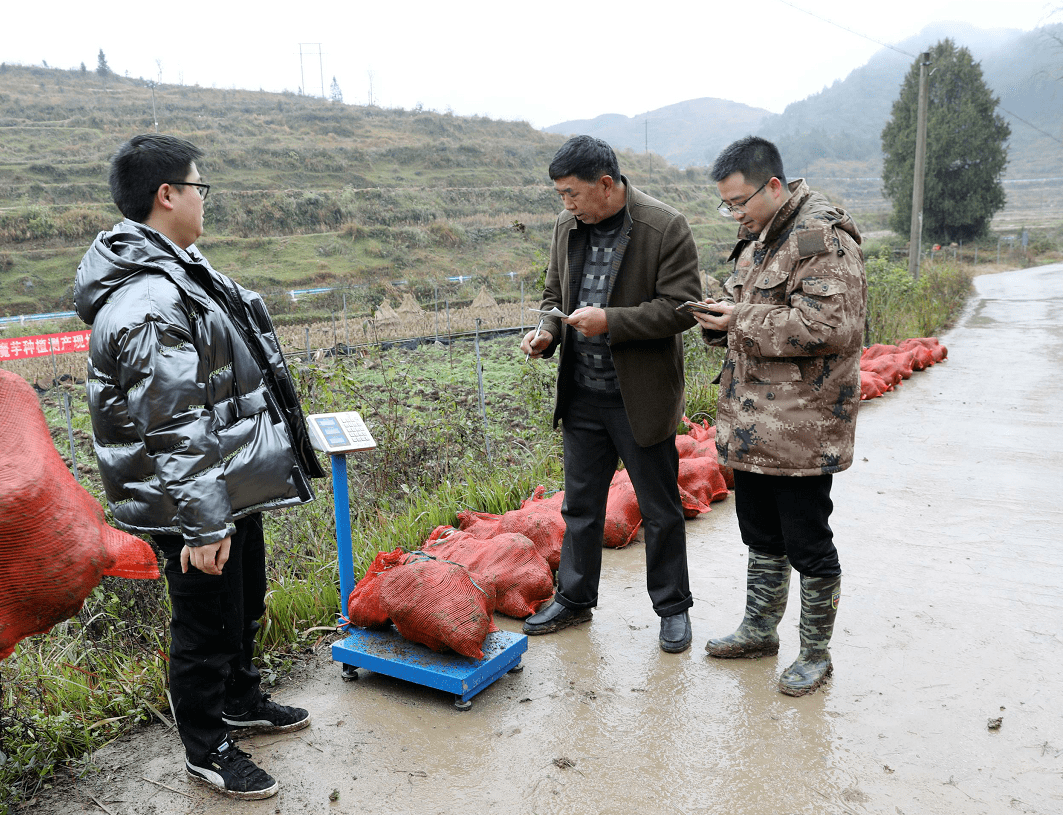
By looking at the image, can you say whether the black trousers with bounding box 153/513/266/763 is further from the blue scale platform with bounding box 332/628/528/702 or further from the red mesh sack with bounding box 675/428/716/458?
the red mesh sack with bounding box 675/428/716/458

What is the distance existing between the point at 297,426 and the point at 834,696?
6.63 feet

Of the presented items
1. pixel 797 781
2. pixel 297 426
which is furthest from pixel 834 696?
pixel 297 426

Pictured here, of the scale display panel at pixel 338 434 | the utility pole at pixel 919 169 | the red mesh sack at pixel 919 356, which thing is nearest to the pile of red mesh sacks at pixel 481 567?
the scale display panel at pixel 338 434

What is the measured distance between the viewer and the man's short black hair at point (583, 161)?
2680mm

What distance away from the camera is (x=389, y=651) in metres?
2.72

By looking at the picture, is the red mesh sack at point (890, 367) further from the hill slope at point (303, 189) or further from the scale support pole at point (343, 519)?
the hill slope at point (303, 189)

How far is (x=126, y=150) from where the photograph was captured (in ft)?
6.73

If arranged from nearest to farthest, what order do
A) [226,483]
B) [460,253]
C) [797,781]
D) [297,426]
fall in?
[226,483]
[797,781]
[297,426]
[460,253]

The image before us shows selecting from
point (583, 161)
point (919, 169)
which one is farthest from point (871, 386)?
point (919, 169)

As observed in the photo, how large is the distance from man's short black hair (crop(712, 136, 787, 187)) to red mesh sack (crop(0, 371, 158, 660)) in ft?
6.91

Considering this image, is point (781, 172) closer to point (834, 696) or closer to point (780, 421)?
point (780, 421)

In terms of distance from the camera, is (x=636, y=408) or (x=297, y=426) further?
(x=636, y=408)

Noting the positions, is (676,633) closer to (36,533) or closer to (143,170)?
(36,533)

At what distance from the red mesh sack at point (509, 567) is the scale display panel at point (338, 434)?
709mm
